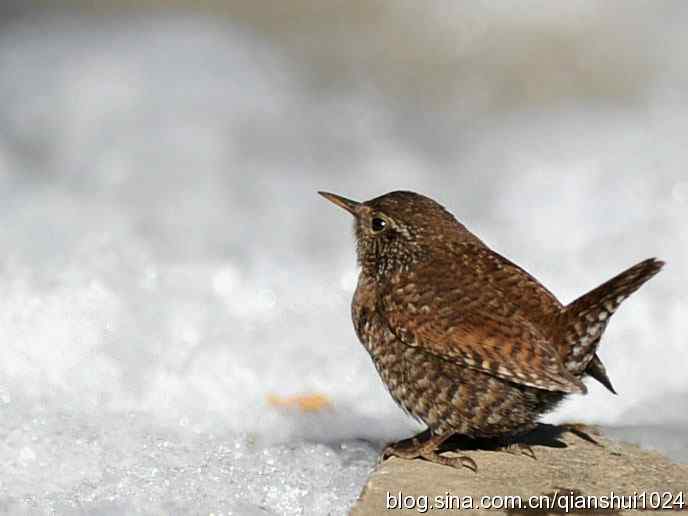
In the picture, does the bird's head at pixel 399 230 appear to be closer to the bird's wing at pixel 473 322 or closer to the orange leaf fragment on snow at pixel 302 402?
the bird's wing at pixel 473 322

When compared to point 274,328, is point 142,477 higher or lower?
lower

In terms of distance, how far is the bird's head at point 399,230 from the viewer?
3.77 m

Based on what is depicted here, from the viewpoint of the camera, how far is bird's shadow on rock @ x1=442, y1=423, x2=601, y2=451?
3.85 metres

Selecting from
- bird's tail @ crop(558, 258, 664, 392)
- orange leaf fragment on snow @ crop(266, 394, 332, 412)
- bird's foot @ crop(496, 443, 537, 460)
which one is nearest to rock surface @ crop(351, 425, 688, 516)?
bird's foot @ crop(496, 443, 537, 460)

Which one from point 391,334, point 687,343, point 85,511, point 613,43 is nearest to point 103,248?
point 85,511

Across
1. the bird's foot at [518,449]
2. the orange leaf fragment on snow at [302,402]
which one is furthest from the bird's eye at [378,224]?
the orange leaf fragment on snow at [302,402]

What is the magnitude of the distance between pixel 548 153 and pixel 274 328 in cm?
192

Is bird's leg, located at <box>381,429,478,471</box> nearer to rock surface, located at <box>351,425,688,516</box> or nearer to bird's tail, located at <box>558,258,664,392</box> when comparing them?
rock surface, located at <box>351,425,688,516</box>

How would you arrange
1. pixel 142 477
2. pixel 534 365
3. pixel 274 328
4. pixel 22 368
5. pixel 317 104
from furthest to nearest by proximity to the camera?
1. pixel 317 104
2. pixel 274 328
3. pixel 22 368
4. pixel 142 477
5. pixel 534 365

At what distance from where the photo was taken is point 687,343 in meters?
5.46

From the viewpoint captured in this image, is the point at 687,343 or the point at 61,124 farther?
the point at 61,124

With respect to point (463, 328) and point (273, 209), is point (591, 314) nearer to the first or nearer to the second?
point (463, 328)

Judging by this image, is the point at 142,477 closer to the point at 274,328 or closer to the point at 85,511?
the point at 85,511

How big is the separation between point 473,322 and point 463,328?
1.3 inches
